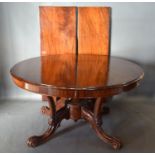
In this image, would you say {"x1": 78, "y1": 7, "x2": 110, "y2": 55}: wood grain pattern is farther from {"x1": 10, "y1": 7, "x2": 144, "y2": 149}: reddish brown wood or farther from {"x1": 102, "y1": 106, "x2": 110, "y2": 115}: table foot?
{"x1": 102, "y1": 106, "x2": 110, "y2": 115}: table foot

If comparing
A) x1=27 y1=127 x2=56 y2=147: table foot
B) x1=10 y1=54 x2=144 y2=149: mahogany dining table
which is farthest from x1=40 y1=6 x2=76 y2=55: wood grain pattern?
x1=27 y1=127 x2=56 y2=147: table foot

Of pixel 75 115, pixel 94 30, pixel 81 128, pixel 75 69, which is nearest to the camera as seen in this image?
pixel 75 69

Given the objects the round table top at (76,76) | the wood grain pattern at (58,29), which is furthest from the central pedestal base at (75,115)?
the wood grain pattern at (58,29)

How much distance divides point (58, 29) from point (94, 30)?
350 mm

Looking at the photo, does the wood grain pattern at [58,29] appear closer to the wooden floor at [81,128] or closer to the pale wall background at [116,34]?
the pale wall background at [116,34]

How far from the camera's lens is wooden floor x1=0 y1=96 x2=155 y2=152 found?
191 cm

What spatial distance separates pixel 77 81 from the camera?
160 centimetres

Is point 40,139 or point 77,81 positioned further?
point 40,139

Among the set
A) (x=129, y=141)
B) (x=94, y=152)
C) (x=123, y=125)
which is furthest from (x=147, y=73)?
(x=94, y=152)

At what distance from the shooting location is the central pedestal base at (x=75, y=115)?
6.21 feet

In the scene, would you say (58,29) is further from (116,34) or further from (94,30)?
(116,34)

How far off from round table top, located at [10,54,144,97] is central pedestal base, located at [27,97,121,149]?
24 cm

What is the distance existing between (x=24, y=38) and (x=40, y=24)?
241mm

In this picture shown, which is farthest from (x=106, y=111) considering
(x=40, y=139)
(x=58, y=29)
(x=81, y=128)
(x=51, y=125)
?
(x=58, y=29)
